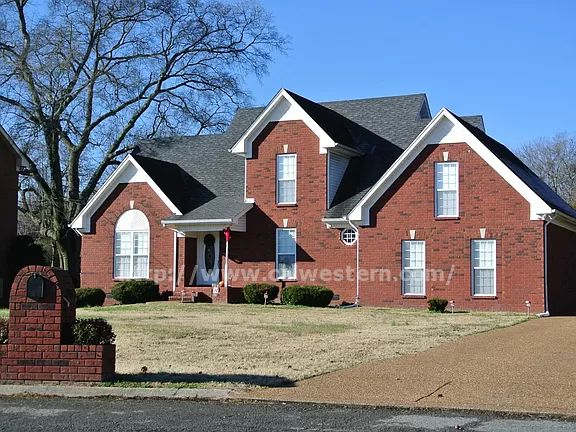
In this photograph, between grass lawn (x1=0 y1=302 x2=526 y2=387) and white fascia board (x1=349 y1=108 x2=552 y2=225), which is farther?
white fascia board (x1=349 y1=108 x2=552 y2=225)

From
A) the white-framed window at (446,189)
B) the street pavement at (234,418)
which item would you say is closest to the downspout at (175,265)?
the white-framed window at (446,189)

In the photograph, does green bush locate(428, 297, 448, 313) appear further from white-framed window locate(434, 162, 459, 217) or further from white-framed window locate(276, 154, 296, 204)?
white-framed window locate(276, 154, 296, 204)

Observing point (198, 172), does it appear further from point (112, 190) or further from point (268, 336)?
point (268, 336)

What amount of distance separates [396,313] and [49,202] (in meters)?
24.4

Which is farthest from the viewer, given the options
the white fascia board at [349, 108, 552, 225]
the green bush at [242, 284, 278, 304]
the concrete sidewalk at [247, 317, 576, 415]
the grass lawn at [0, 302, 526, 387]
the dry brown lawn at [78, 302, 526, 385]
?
the green bush at [242, 284, 278, 304]

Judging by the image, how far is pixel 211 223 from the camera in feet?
110

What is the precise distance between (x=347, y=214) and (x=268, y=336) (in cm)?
1292

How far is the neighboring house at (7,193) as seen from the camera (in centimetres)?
3862

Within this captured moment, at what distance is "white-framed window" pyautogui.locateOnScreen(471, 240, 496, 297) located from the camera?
29641 mm

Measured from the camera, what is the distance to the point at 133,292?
34.1m

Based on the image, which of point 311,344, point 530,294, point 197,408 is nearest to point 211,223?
point 530,294

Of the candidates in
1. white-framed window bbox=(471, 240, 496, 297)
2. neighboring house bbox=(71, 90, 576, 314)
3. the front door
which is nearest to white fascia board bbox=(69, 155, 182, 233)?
neighboring house bbox=(71, 90, 576, 314)

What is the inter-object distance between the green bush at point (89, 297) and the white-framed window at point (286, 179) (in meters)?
8.07

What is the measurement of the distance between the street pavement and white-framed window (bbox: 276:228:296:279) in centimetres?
2215
